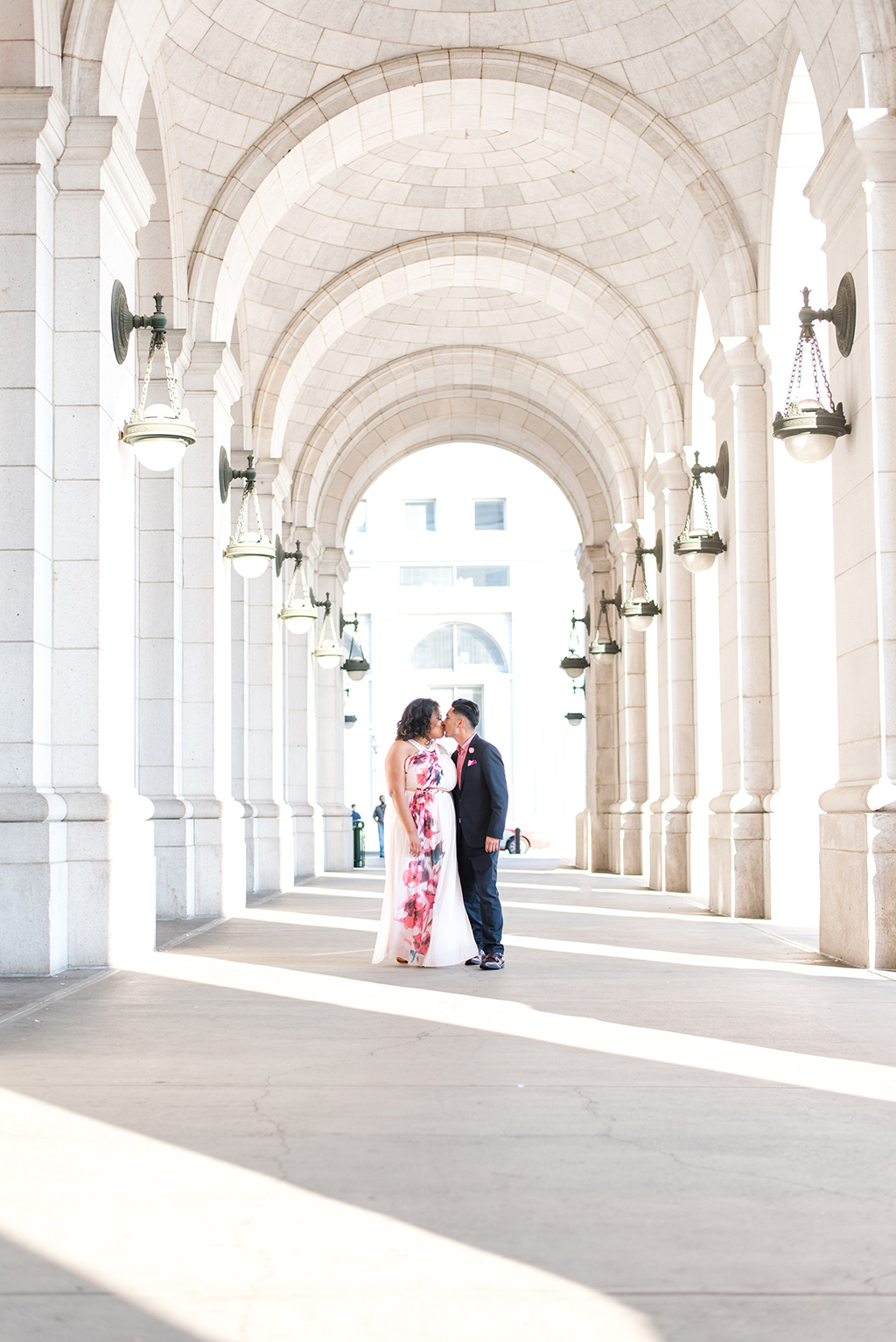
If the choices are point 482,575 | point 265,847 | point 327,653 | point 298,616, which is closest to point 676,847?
point 265,847

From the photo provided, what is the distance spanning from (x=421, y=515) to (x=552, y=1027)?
37.5 meters

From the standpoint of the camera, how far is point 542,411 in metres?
24.9

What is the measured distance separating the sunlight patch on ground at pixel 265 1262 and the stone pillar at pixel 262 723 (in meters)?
13.1

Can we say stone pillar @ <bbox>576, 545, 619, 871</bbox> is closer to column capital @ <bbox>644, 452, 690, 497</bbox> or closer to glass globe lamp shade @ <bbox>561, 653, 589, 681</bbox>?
glass globe lamp shade @ <bbox>561, 653, 589, 681</bbox>

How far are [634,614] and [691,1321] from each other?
15916 mm

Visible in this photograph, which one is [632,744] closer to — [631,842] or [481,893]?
[631,842]

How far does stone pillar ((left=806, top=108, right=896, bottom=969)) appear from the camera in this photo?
845 centimetres

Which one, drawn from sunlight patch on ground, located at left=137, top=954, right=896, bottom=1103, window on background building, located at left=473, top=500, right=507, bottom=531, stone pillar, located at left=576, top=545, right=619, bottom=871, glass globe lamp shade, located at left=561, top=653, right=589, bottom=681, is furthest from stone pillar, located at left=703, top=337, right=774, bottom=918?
window on background building, located at left=473, top=500, right=507, bottom=531

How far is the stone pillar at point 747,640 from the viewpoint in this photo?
1266 cm

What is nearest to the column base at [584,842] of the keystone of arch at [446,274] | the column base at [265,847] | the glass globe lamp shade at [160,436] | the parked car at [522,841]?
the column base at [265,847]

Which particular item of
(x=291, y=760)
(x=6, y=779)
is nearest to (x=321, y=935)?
(x=6, y=779)

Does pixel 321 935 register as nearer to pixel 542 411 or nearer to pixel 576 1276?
pixel 576 1276

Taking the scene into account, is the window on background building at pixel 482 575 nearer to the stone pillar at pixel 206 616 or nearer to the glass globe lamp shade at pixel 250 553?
the glass globe lamp shade at pixel 250 553

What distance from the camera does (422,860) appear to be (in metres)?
9.20
